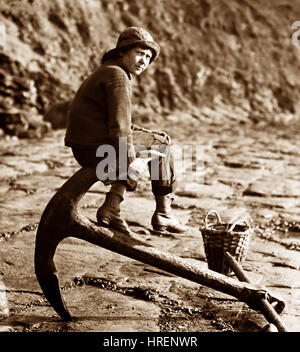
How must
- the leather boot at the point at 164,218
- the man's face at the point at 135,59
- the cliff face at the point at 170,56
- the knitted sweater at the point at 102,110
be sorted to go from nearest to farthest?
the knitted sweater at the point at 102,110
the man's face at the point at 135,59
the leather boot at the point at 164,218
the cliff face at the point at 170,56

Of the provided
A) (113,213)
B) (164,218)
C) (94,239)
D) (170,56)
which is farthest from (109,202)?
(170,56)

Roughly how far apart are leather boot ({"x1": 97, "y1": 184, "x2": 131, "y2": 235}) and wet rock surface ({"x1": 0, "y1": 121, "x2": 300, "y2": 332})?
0.39 meters

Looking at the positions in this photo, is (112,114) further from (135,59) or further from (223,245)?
(223,245)

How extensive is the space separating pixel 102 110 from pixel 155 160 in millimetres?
426

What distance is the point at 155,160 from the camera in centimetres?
266

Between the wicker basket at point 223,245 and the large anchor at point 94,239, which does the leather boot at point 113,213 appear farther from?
the wicker basket at point 223,245

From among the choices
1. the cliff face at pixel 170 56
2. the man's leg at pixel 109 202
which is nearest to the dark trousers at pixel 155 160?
the man's leg at pixel 109 202

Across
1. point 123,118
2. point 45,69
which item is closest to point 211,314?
point 123,118

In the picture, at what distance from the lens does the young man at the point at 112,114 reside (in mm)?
2307

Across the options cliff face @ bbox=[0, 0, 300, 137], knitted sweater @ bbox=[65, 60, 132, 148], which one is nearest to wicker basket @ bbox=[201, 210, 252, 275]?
knitted sweater @ bbox=[65, 60, 132, 148]

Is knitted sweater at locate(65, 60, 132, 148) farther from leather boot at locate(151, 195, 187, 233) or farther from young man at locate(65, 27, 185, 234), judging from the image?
leather boot at locate(151, 195, 187, 233)

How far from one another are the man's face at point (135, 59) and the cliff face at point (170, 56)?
216 inches

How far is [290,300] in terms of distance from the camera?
273cm

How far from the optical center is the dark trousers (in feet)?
7.84
